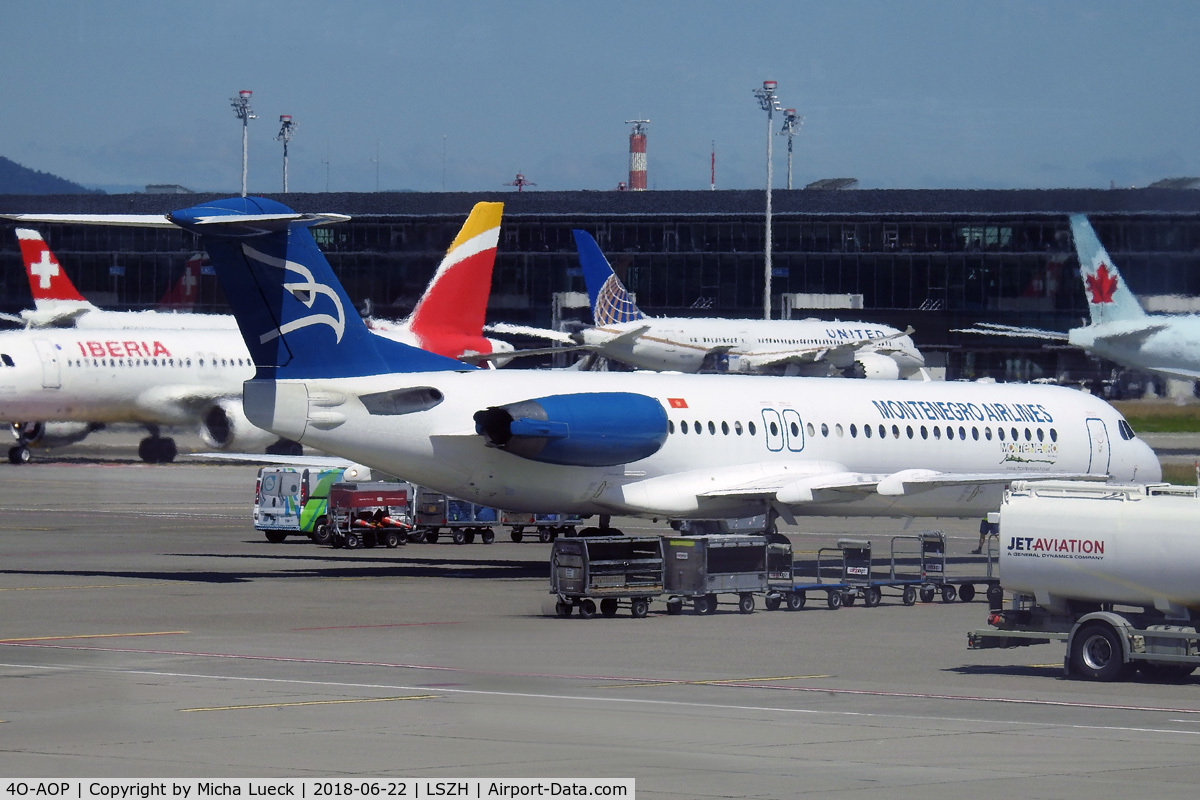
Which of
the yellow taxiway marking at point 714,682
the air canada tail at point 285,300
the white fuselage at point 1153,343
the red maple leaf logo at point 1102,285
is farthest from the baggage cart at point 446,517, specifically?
the red maple leaf logo at point 1102,285

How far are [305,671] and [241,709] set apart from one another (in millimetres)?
3363

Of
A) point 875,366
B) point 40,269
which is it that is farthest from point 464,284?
point 875,366

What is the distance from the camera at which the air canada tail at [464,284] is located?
53.8 metres

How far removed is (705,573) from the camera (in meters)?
28.7

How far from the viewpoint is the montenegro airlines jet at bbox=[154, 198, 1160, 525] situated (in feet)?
104

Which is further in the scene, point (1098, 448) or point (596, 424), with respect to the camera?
point (1098, 448)

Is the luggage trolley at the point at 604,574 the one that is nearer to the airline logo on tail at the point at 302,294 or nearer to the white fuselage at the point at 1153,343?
the airline logo on tail at the point at 302,294

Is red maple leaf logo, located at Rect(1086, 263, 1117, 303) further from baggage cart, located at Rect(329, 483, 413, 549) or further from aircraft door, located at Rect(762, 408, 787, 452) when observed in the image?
aircraft door, located at Rect(762, 408, 787, 452)

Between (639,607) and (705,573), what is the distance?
1.37m

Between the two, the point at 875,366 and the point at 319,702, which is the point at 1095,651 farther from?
the point at 875,366

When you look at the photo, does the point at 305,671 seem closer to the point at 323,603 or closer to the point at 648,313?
the point at 323,603

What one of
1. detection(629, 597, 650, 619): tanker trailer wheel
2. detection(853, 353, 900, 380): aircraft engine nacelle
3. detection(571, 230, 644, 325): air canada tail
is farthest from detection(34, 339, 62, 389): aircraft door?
detection(853, 353, 900, 380): aircraft engine nacelle

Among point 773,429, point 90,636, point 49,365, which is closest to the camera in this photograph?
point 90,636

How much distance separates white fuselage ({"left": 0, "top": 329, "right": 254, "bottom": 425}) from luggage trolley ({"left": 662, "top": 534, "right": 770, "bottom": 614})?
41.2 metres
